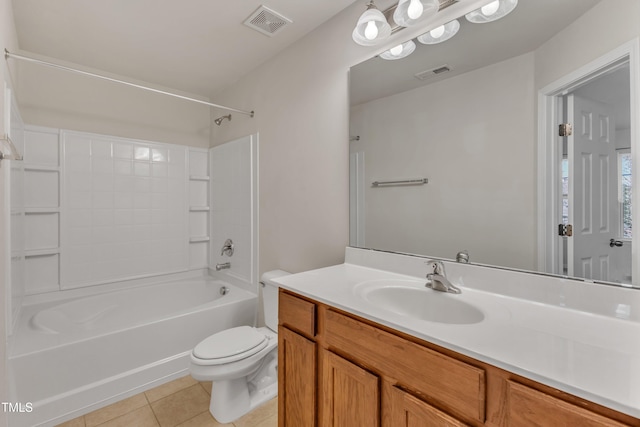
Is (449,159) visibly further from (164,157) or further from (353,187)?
(164,157)

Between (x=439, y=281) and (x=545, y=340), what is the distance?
0.47 meters

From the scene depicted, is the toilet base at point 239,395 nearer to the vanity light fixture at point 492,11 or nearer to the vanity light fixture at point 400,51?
the vanity light fixture at point 400,51

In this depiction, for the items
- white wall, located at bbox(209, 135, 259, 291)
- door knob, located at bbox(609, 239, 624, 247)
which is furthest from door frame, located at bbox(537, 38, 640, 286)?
white wall, located at bbox(209, 135, 259, 291)

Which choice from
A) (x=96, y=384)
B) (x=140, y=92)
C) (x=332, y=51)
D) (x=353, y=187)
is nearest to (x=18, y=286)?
(x=96, y=384)

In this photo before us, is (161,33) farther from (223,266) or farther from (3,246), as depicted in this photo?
(223,266)

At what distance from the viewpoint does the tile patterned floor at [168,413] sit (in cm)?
165

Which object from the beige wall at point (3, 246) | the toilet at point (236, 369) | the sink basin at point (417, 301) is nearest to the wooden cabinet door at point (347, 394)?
the sink basin at point (417, 301)

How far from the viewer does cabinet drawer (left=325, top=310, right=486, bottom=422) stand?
2.36 feet

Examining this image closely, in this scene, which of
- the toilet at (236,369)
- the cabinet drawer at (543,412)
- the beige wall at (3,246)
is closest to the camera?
the cabinet drawer at (543,412)

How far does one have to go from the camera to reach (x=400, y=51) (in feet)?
4.94

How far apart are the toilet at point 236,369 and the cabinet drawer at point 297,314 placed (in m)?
0.34

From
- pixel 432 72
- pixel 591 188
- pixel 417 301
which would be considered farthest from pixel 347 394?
pixel 432 72

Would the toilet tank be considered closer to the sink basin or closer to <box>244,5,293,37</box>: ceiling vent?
the sink basin

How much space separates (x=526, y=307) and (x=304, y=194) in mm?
1381
